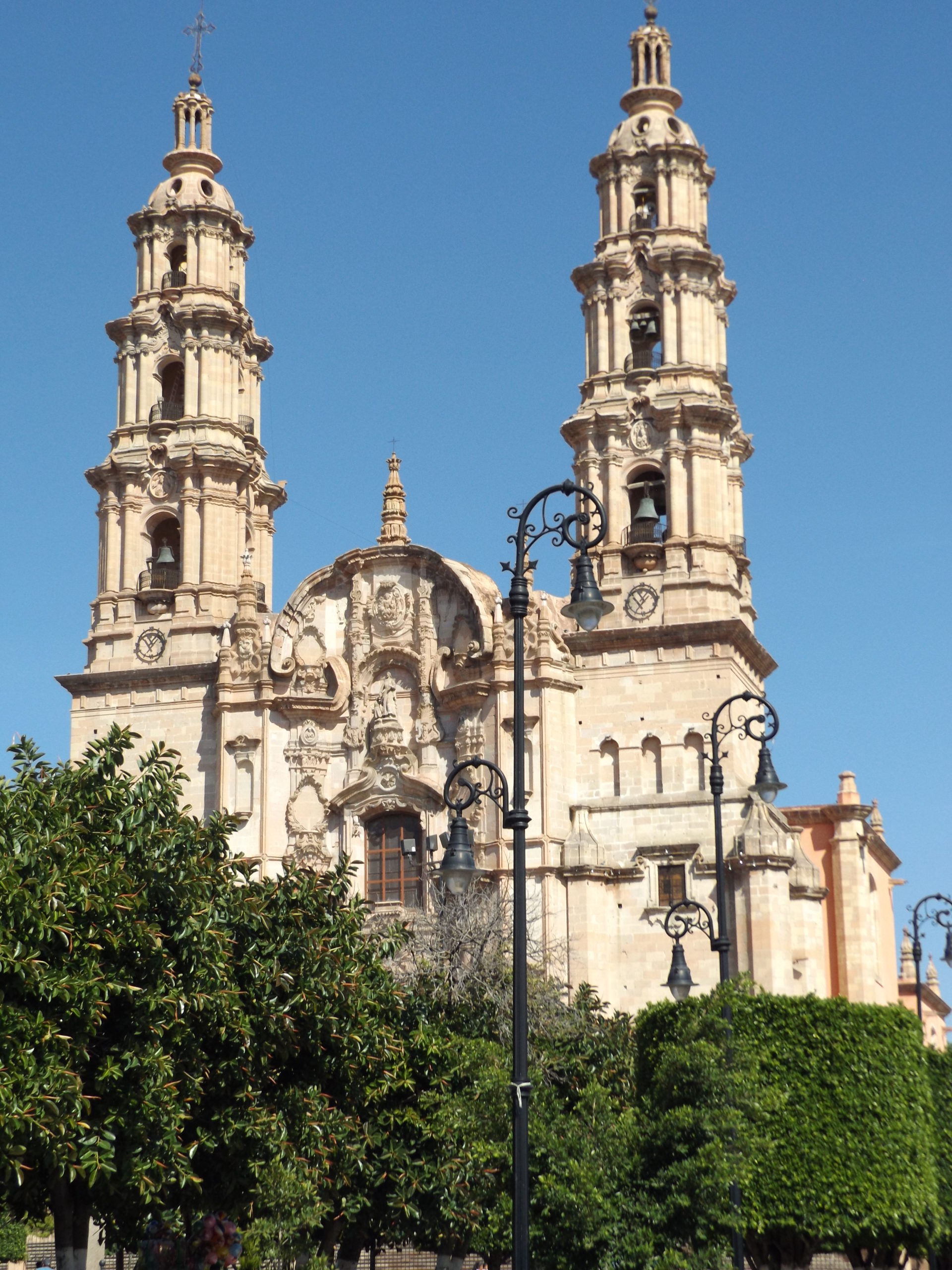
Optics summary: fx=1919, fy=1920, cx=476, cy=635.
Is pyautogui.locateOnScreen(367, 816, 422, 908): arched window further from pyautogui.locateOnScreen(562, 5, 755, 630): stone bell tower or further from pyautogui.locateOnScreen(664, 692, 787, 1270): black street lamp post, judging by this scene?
pyautogui.locateOnScreen(664, 692, 787, 1270): black street lamp post

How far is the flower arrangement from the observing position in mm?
26219

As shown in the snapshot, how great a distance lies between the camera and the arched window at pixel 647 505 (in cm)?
4744

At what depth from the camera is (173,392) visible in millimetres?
53500

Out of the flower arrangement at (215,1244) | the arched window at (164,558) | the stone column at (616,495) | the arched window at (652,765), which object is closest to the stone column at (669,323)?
the stone column at (616,495)

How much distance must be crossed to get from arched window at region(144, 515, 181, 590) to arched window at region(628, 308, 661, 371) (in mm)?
13013

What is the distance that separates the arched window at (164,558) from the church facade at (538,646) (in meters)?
0.08

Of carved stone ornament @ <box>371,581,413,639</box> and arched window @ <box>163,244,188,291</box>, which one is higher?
arched window @ <box>163,244,188,291</box>

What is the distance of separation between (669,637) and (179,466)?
46.1 ft

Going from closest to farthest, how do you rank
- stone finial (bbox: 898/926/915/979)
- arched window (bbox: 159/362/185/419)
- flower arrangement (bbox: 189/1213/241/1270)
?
flower arrangement (bbox: 189/1213/241/1270), arched window (bbox: 159/362/185/419), stone finial (bbox: 898/926/915/979)

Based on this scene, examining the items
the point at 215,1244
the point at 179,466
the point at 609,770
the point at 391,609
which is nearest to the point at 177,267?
the point at 179,466

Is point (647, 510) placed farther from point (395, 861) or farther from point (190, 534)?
point (190, 534)

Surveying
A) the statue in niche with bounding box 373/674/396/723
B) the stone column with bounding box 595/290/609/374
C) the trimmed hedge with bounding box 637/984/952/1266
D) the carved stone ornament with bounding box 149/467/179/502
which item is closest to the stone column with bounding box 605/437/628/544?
the stone column with bounding box 595/290/609/374

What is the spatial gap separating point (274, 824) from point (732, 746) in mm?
11575

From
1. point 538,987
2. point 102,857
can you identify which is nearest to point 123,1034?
A: point 102,857
